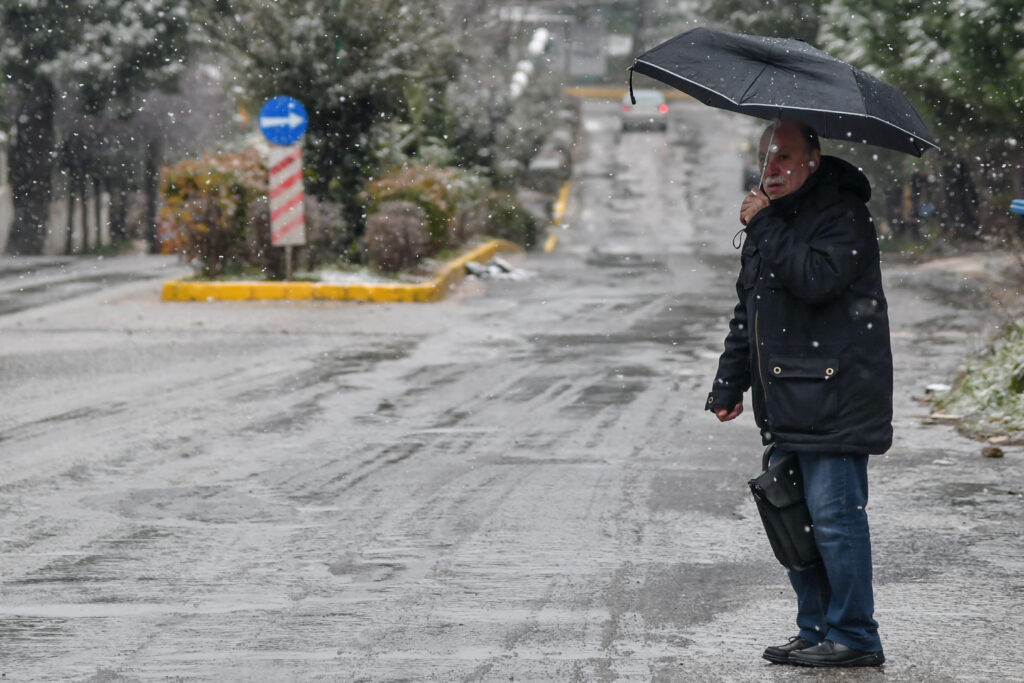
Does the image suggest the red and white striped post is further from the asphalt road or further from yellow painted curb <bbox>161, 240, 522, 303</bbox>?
the asphalt road

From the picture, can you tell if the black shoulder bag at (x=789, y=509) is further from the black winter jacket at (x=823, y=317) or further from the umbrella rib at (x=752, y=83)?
the umbrella rib at (x=752, y=83)

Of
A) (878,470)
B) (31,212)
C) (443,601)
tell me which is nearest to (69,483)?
(443,601)

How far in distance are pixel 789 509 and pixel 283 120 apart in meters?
15.7

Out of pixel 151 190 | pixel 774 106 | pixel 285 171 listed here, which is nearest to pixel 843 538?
pixel 774 106

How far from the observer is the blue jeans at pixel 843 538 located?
490 cm

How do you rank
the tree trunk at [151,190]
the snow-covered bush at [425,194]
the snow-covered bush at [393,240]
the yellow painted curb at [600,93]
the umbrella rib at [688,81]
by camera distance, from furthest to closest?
the yellow painted curb at [600,93] < the tree trunk at [151,190] < the snow-covered bush at [425,194] < the snow-covered bush at [393,240] < the umbrella rib at [688,81]

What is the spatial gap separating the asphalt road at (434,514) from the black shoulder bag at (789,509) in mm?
362

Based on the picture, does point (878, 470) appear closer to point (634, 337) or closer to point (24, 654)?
point (24, 654)

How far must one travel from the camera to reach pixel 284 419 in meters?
10.4

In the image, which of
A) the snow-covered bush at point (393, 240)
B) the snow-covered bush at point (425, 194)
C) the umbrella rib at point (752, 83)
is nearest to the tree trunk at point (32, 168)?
the snow-covered bush at point (425, 194)

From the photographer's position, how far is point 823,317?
4.84 m

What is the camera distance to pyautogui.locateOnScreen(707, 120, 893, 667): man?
479 centimetres

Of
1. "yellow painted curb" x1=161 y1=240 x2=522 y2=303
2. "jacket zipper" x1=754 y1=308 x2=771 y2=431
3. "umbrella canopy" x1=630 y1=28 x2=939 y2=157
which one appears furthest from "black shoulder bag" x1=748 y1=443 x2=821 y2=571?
"yellow painted curb" x1=161 y1=240 x2=522 y2=303

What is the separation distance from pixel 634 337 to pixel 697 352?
1.35 meters
